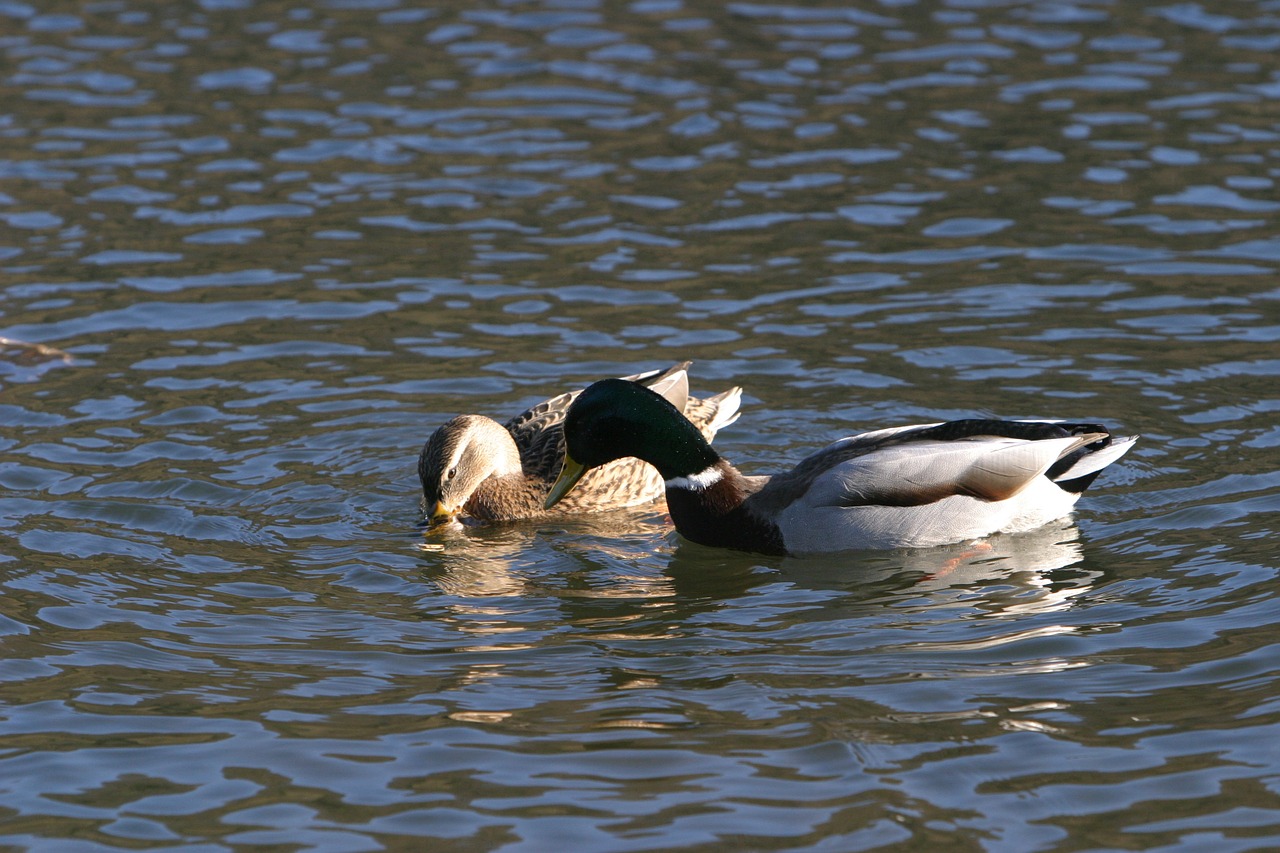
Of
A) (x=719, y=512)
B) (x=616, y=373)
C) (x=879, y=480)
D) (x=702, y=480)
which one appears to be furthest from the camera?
(x=616, y=373)

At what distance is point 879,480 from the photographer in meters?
8.66

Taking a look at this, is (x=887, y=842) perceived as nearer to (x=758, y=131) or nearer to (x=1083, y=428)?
(x=1083, y=428)

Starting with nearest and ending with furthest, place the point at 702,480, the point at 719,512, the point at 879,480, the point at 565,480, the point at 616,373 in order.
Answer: the point at 879,480, the point at 719,512, the point at 702,480, the point at 565,480, the point at 616,373

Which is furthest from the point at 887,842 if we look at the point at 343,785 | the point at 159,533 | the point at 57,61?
the point at 57,61

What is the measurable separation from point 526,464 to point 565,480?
0.78 metres

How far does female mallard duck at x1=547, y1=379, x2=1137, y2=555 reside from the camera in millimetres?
8727

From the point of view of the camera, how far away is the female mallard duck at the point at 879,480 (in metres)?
8.73

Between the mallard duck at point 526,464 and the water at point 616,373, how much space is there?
0.23 m

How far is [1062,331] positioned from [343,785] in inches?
256

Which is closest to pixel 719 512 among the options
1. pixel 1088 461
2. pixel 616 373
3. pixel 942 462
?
pixel 942 462

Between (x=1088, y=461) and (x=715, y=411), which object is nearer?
(x=1088, y=461)

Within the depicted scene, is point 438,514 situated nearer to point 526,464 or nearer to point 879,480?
point 526,464

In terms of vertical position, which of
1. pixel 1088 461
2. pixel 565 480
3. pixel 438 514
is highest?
pixel 1088 461

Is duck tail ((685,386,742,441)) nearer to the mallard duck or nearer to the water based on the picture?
the mallard duck
